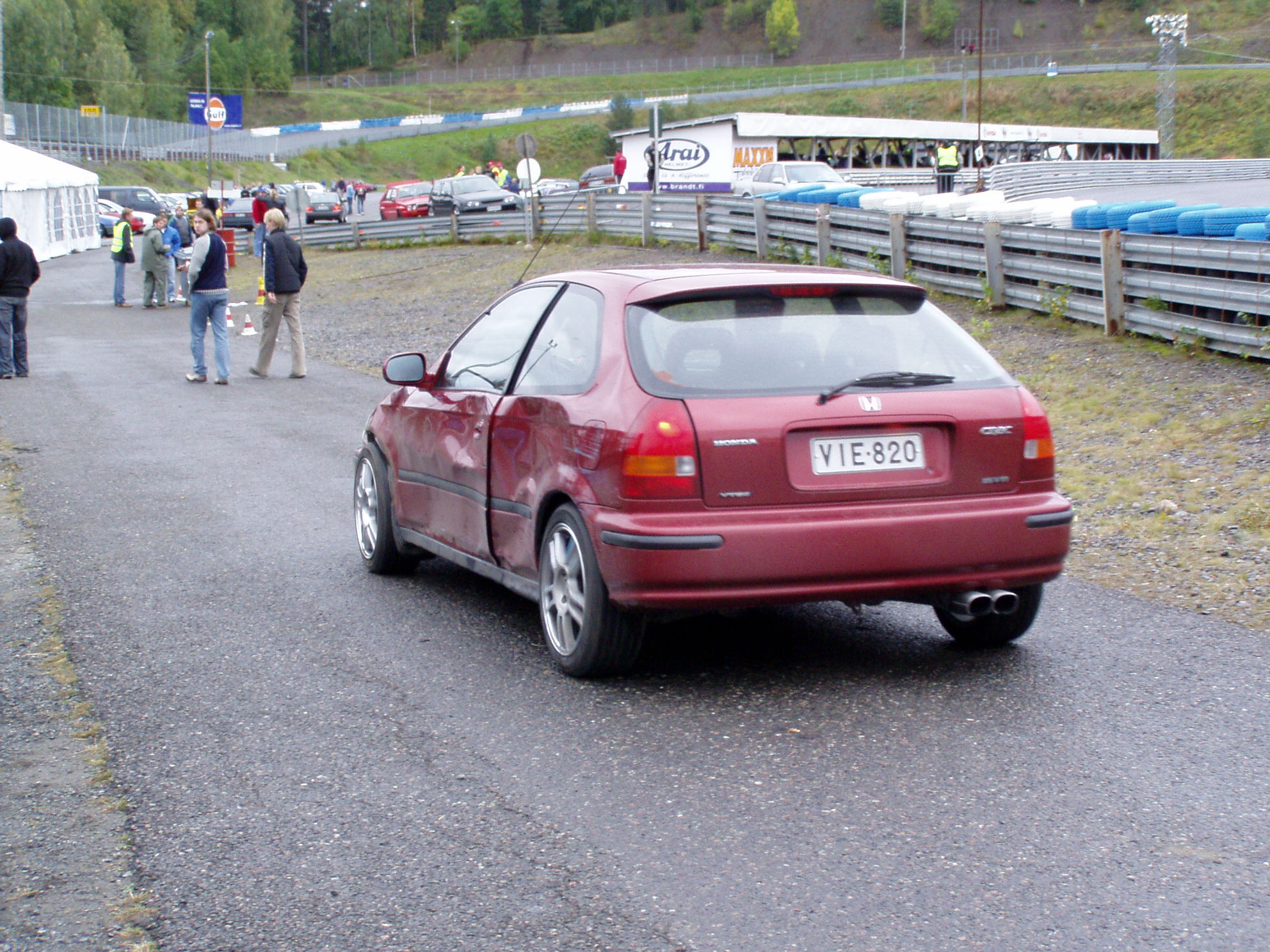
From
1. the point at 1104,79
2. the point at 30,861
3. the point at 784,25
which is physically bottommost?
the point at 30,861

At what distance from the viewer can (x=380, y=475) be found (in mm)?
7090

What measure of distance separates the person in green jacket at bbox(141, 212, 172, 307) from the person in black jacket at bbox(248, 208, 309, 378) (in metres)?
12.1

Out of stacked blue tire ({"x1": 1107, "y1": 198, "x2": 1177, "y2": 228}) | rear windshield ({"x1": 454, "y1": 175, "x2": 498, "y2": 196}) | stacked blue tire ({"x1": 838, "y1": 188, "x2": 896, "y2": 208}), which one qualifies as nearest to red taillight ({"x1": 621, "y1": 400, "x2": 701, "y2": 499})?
stacked blue tire ({"x1": 1107, "y1": 198, "x2": 1177, "y2": 228})

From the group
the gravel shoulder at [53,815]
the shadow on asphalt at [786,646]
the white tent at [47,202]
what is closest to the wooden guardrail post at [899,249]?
the shadow on asphalt at [786,646]

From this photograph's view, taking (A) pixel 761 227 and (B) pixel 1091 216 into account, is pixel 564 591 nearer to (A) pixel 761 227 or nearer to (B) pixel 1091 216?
(B) pixel 1091 216

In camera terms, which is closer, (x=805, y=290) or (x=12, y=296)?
(x=805, y=290)

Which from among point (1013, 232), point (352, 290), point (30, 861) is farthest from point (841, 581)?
point (352, 290)

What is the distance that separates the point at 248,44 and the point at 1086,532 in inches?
5943

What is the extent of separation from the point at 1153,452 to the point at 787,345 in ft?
18.5

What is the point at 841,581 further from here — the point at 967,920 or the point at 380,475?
the point at 380,475

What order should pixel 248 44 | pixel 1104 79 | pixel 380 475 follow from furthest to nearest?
1. pixel 248 44
2. pixel 1104 79
3. pixel 380 475

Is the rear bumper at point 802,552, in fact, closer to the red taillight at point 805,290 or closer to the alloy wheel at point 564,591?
the alloy wheel at point 564,591

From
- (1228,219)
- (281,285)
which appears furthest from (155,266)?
(1228,219)

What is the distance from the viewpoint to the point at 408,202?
48.5 metres
